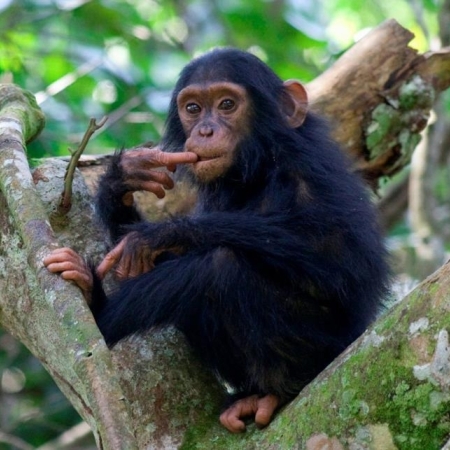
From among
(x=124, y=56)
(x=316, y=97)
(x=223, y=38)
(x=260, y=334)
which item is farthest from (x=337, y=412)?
(x=223, y=38)

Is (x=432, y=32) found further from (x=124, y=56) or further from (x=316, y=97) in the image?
(x=316, y=97)

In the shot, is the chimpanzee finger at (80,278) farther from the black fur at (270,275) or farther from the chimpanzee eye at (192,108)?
the chimpanzee eye at (192,108)

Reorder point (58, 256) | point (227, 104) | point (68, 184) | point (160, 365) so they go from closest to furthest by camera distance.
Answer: point (58, 256), point (160, 365), point (68, 184), point (227, 104)

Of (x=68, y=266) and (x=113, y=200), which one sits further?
(x=113, y=200)

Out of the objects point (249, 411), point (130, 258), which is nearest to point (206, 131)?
point (130, 258)

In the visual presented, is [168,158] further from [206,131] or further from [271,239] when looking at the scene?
[271,239]

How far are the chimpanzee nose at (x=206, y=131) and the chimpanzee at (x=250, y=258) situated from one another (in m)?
0.01

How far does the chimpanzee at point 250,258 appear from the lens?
153 inches

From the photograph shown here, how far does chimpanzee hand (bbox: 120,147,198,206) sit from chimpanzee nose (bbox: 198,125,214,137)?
0.59ft

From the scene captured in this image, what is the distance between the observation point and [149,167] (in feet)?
14.7

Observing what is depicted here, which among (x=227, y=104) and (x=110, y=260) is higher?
(x=227, y=104)

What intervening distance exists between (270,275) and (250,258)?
0.43 ft

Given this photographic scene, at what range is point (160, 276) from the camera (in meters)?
4.02

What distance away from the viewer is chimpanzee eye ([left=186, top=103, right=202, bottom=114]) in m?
4.95
